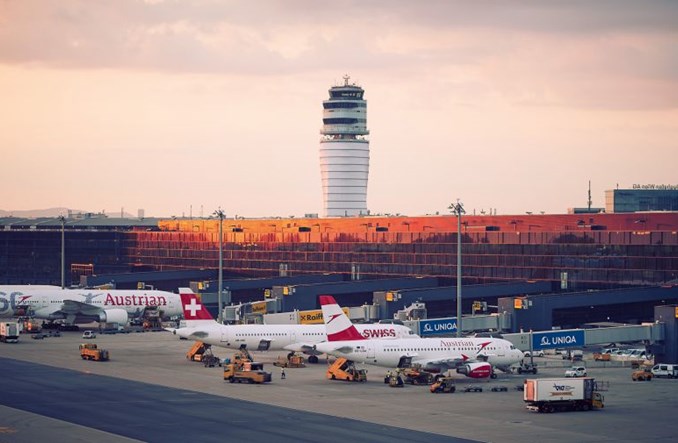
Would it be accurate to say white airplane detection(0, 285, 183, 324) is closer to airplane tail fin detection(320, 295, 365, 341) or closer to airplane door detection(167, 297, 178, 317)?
airplane door detection(167, 297, 178, 317)

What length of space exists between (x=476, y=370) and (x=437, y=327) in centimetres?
2921

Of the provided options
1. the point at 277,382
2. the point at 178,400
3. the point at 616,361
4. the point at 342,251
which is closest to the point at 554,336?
the point at 616,361

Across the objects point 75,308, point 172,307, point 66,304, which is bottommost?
point 172,307

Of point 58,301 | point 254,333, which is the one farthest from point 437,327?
point 58,301

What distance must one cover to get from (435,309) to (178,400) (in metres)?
76.2

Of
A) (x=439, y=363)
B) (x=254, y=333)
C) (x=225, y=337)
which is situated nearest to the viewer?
(x=439, y=363)

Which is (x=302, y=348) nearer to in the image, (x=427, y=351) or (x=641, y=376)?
(x=427, y=351)

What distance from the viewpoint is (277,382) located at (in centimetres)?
9656

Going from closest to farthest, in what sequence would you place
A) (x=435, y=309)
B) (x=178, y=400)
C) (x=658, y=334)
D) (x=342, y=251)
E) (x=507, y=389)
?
(x=178, y=400) → (x=507, y=389) → (x=658, y=334) → (x=435, y=309) → (x=342, y=251)

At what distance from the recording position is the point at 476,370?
3856 inches

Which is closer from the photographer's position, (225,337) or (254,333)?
(225,337)

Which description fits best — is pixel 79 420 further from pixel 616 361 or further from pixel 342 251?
pixel 342 251

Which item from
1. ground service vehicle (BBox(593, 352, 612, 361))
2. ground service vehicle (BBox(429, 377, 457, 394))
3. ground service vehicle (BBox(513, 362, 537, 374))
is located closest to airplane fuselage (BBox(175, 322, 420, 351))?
ground service vehicle (BBox(513, 362, 537, 374))

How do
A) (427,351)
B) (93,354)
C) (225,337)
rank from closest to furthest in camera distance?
(427,351), (225,337), (93,354)
